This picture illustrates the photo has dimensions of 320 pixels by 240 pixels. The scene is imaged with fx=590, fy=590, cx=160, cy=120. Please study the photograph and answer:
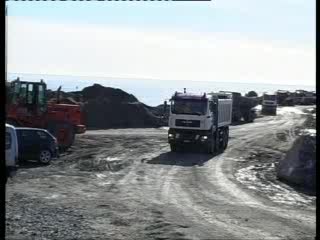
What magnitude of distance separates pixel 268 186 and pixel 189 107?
32.7 ft

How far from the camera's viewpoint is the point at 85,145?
33.6 metres

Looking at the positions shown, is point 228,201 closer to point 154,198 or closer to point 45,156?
point 154,198

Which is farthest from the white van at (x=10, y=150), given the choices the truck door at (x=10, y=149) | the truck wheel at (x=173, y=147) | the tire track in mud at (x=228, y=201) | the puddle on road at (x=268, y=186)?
→ the truck wheel at (x=173, y=147)

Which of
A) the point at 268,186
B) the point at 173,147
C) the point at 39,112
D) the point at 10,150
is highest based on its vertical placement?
the point at 39,112

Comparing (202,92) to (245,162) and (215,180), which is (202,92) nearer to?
(245,162)

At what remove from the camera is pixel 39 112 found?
3047 centimetres

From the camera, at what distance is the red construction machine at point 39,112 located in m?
30.1

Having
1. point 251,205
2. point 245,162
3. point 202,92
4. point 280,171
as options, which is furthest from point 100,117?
point 251,205

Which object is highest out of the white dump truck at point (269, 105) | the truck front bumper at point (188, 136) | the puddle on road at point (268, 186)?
the white dump truck at point (269, 105)

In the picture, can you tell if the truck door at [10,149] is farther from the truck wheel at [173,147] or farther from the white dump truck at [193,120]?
the truck wheel at [173,147]

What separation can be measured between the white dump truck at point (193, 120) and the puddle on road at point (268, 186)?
403 centimetres

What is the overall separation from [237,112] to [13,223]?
1938 inches

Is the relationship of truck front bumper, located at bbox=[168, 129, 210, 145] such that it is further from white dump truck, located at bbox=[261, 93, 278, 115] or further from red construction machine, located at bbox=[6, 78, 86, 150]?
white dump truck, located at bbox=[261, 93, 278, 115]

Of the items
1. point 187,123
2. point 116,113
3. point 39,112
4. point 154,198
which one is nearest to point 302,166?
point 154,198
